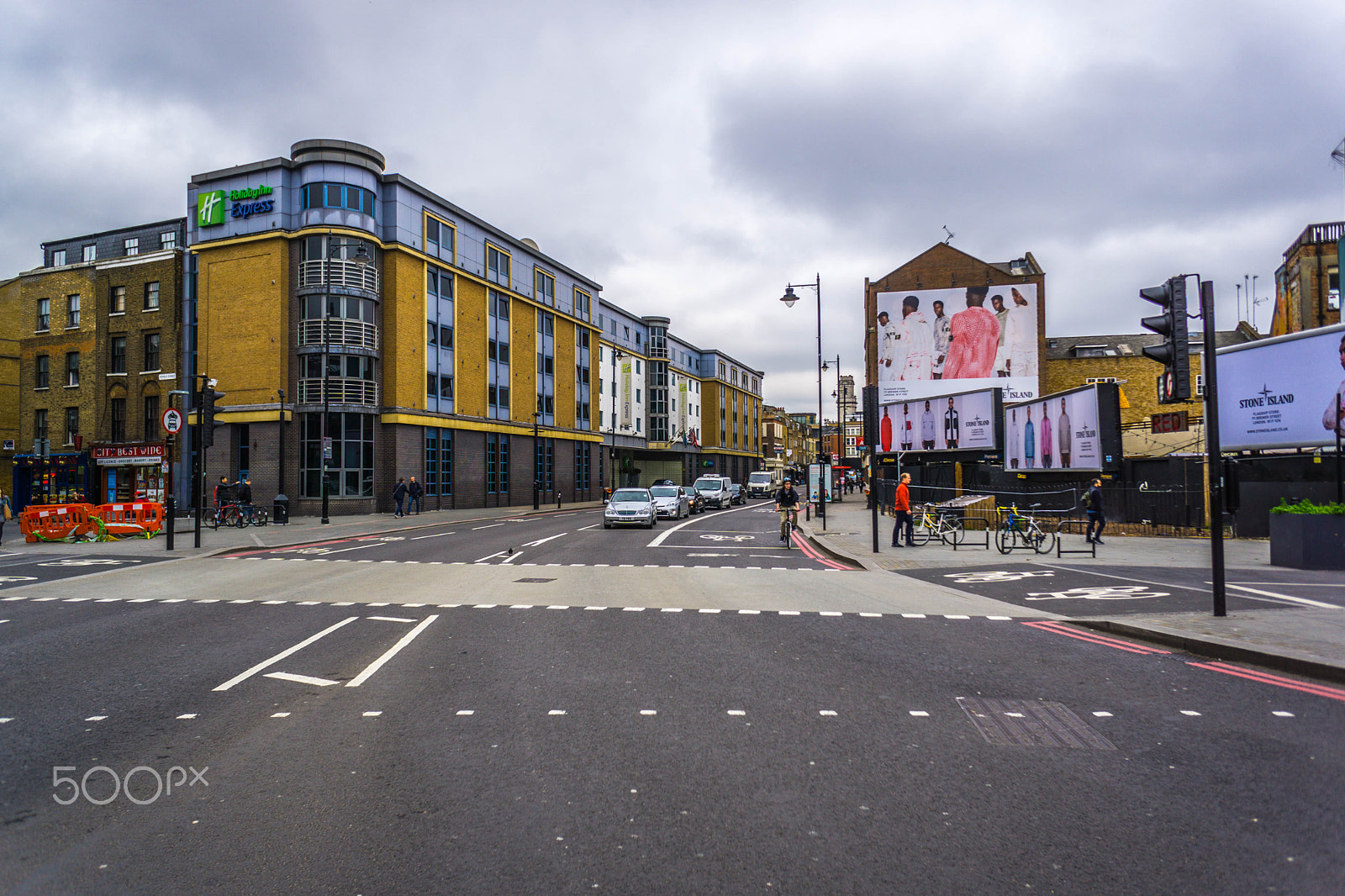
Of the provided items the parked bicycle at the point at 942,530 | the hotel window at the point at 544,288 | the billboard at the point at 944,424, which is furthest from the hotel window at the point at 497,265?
the parked bicycle at the point at 942,530

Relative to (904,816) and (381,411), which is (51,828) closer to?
(904,816)

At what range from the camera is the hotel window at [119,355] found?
3962cm

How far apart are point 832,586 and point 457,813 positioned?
9.49 m

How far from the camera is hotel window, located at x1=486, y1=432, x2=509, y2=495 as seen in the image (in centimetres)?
4566

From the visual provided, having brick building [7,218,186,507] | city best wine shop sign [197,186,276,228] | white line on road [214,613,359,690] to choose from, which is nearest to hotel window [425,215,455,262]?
city best wine shop sign [197,186,276,228]

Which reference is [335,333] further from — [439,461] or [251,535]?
[251,535]

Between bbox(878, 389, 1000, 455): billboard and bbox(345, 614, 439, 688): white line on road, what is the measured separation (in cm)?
3331

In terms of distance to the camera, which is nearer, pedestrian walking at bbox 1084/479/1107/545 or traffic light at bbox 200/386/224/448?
pedestrian walking at bbox 1084/479/1107/545

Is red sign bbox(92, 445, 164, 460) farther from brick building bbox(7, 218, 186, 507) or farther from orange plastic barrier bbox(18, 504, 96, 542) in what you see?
orange plastic barrier bbox(18, 504, 96, 542)

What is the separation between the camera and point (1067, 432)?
27.8 m

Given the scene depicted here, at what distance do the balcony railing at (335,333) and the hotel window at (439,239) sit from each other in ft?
20.9

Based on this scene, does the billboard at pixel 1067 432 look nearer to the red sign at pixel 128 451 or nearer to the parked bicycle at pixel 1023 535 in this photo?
the parked bicycle at pixel 1023 535

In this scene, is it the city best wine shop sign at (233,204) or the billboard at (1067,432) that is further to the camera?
the city best wine shop sign at (233,204)

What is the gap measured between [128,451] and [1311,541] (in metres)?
44.6
